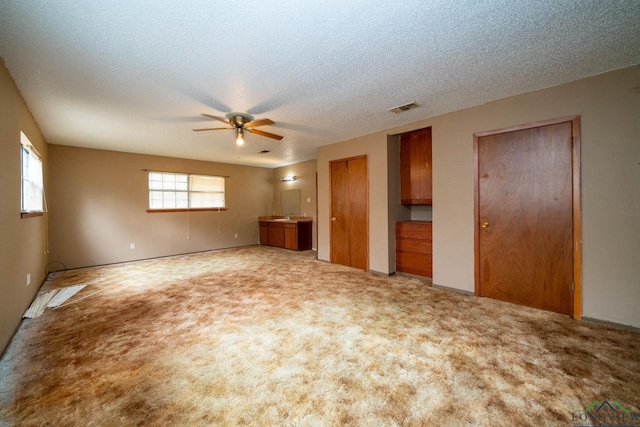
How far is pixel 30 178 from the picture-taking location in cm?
356

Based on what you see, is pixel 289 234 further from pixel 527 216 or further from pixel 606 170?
pixel 606 170

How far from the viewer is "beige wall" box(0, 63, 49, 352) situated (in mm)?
2162

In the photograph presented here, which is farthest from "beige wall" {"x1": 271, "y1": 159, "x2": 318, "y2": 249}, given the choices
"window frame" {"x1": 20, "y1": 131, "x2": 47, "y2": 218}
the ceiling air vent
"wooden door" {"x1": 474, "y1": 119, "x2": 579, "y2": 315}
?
"window frame" {"x1": 20, "y1": 131, "x2": 47, "y2": 218}

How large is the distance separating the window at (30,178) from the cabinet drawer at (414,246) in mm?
5027

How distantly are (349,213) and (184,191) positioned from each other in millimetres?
4408

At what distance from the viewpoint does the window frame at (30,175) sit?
2.96 meters

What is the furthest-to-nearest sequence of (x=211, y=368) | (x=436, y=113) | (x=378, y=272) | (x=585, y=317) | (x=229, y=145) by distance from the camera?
(x=229, y=145)
(x=378, y=272)
(x=436, y=113)
(x=585, y=317)
(x=211, y=368)

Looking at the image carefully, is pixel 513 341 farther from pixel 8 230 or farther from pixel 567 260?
pixel 8 230

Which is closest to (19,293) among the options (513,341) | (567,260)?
(513,341)

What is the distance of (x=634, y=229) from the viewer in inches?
92.7

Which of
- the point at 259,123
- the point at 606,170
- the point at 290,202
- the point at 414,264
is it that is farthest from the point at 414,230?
the point at 290,202

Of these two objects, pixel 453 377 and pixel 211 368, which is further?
pixel 211 368

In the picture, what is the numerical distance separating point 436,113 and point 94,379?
176 inches

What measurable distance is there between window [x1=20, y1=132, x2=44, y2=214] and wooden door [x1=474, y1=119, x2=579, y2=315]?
556 centimetres
